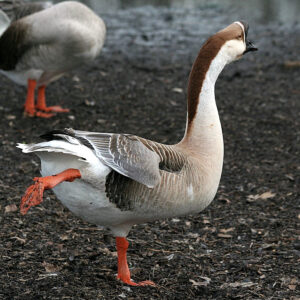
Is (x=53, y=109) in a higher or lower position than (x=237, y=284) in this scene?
higher

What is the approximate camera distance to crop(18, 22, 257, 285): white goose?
359 cm

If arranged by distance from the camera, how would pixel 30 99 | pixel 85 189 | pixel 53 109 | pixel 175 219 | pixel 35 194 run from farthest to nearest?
pixel 53 109
pixel 30 99
pixel 175 219
pixel 85 189
pixel 35 194

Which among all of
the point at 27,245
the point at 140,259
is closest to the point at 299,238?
the point at 140,259

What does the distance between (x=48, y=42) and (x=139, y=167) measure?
4.40m

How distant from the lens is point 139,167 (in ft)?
12.2

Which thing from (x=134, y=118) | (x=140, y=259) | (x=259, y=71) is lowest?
(x=140, y=259)

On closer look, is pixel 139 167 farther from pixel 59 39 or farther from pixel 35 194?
pixel 59 39

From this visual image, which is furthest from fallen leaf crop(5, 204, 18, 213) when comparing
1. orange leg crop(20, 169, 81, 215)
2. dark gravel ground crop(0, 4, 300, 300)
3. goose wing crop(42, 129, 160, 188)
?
orange leg crop(20, 169, 81, 215)

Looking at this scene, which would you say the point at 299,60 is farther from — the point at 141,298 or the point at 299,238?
the point at 141,298

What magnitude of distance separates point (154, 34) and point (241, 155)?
21.8 feet

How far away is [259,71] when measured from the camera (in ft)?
35.4

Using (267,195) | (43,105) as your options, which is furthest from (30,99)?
(267,195)

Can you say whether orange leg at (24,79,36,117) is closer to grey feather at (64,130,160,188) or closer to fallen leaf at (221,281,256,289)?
grey feather at (64,130,160,188)

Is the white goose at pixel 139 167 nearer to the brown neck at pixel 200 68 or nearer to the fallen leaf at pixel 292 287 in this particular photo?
the brown neck at pixel 200 68
